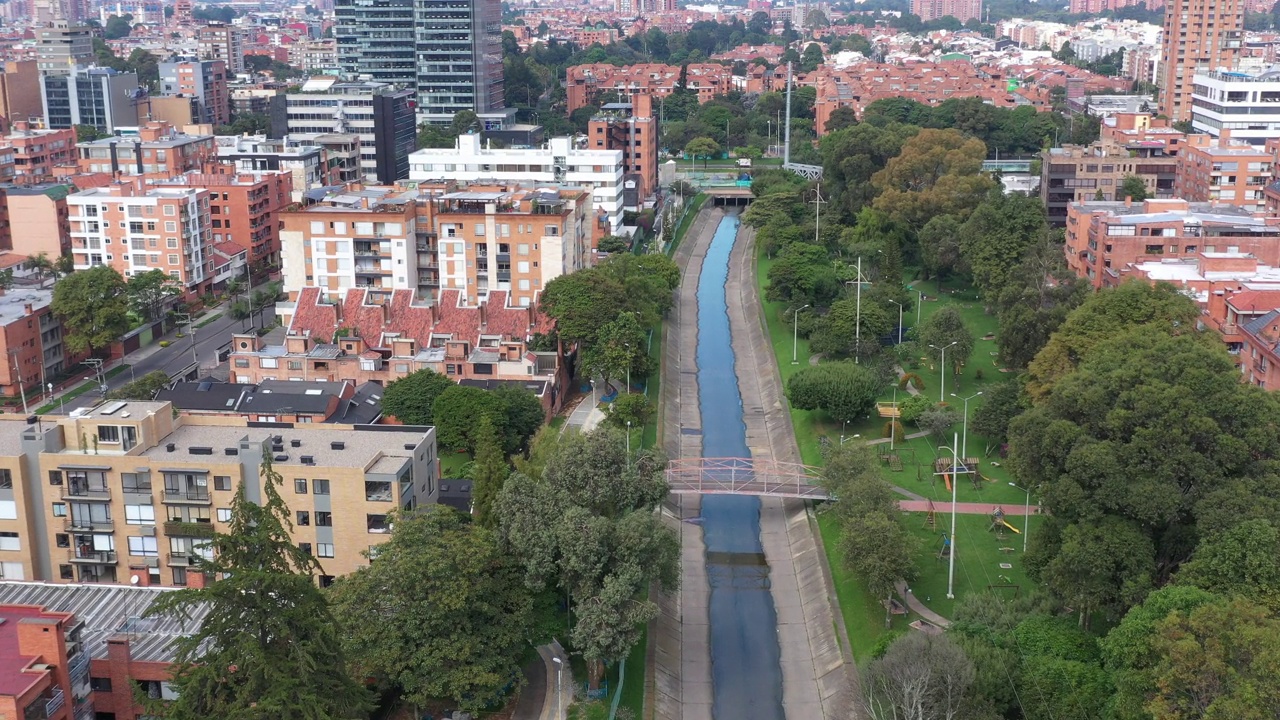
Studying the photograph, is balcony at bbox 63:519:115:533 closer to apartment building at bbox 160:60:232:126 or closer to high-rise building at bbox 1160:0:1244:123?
apartment building at bbox 160:60:232:126

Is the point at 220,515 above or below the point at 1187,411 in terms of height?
below

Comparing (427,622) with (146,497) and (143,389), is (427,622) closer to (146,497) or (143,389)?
(146,497)

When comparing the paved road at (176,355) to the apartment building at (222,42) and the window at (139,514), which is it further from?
the apartment building at (222,42)

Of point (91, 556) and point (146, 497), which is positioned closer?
point (146, 497)

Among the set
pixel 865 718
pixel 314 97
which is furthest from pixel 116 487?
pixel 314 97

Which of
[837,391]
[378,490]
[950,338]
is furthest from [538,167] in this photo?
[378,490]

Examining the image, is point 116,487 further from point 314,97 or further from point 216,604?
point 314,97
